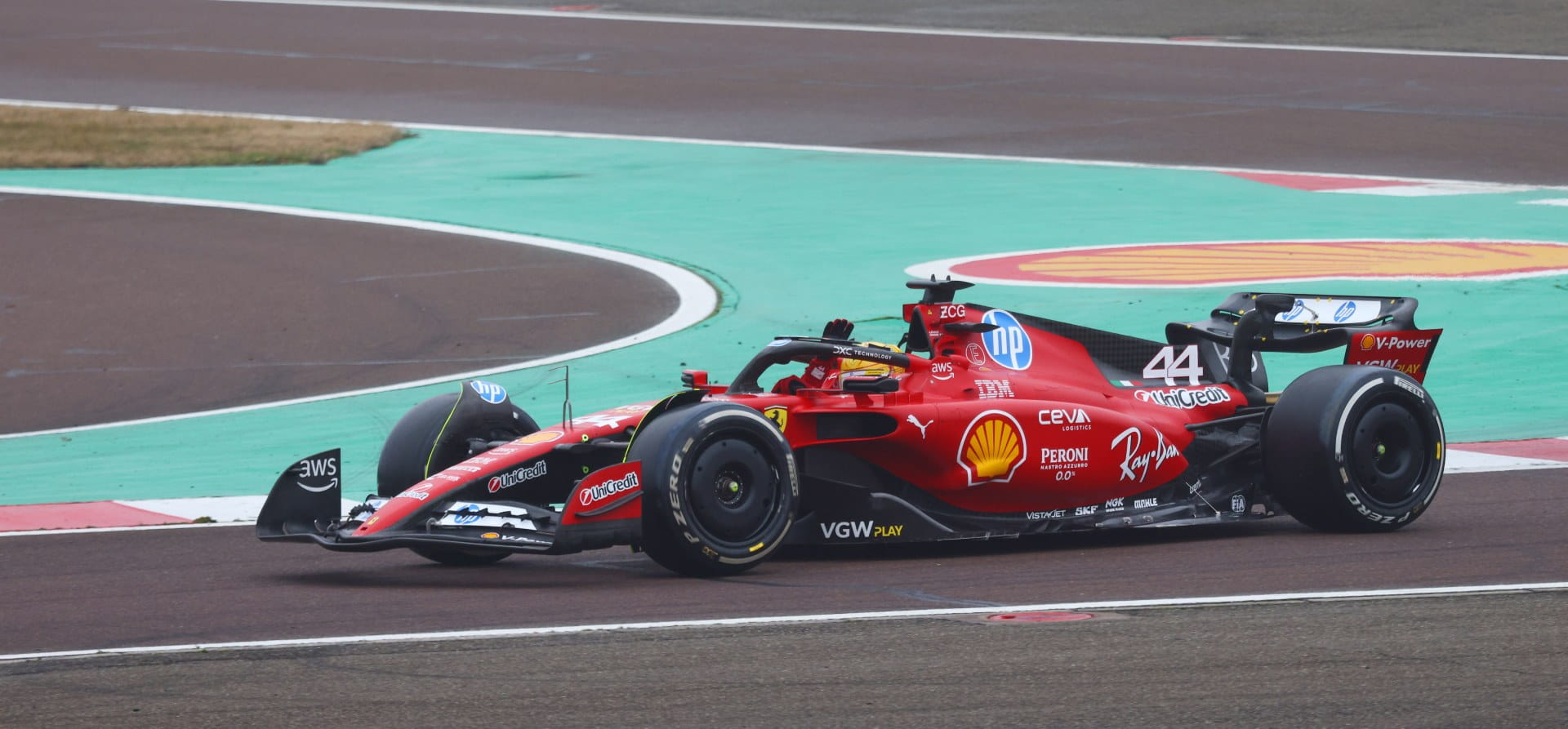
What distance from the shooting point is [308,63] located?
1529 inches

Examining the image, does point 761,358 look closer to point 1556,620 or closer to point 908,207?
point 1556,620

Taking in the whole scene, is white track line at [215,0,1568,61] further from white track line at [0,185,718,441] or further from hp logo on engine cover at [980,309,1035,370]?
hp logo on engine cover at [980,309,1035,370]

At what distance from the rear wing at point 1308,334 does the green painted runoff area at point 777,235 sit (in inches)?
114

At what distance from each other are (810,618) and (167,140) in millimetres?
23511

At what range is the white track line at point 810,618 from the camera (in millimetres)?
8039

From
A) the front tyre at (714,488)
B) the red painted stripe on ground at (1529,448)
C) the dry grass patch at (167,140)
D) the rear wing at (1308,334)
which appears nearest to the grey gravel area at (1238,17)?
the dry grass patch at (167,140)

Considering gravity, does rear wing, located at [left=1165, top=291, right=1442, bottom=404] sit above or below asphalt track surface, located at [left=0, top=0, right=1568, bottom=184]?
below

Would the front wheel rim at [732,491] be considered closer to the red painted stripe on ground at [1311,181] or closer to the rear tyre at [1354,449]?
the rear tyre at [1354,449]

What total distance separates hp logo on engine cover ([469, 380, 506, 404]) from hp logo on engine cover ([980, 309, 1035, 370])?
7.73 ft

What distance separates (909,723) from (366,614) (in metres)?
2.81

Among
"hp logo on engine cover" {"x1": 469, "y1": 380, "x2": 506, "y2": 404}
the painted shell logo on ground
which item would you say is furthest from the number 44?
the painted shell logo on ground

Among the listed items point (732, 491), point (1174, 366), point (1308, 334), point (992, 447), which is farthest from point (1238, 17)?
point (732, 491)

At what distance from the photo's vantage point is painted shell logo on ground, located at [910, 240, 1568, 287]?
18297mm

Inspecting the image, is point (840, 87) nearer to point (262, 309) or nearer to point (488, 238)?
point (488, 238)
